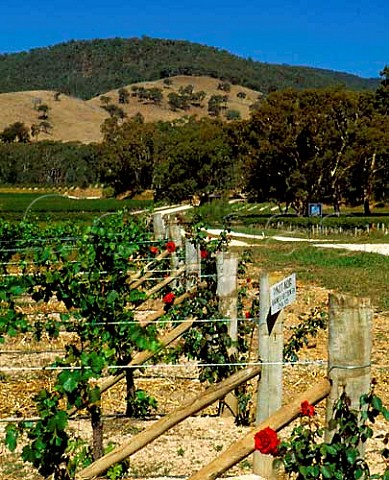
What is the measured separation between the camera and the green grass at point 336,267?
47.7ft

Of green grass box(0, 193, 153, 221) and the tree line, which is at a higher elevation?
the tree line

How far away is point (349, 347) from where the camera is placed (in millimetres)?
3311

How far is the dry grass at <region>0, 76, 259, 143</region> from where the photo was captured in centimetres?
14098

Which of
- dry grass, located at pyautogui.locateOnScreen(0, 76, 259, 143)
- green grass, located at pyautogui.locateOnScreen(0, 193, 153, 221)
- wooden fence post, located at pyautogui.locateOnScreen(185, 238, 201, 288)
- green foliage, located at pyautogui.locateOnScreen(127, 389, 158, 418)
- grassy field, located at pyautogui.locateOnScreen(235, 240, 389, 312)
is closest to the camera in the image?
green foliage, located at pyautogui.locateOnScreen(127, 389, 158, 418)

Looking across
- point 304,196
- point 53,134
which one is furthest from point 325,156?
point 53,134

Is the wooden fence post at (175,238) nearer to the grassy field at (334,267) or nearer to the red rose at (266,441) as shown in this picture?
the grassy field at (334,267)

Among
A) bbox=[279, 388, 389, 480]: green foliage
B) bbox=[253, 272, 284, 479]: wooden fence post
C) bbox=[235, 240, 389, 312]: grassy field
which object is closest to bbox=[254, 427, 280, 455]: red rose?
bbox=[279, 388, 389, 480]: green foliage

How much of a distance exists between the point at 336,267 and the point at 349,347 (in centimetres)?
1554

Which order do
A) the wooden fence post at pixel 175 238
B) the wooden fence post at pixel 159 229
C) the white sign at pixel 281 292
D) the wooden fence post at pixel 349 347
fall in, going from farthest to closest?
the wooden fence post at pixel 159 229 < the wooden fence post at pixel 175 238 < the white sign at pixel 281 292 < the wooden fence post at pixel 349 347

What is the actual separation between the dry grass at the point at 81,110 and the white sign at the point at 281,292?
131563 mm

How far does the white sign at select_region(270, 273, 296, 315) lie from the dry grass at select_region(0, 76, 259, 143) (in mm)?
131563

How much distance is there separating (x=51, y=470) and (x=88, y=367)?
1.75 ft

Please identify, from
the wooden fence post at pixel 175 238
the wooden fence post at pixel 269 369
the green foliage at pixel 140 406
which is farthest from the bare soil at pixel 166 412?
the wooden fence post at pixel 175 238

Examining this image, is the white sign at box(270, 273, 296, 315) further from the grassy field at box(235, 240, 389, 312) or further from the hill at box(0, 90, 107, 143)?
the hill at box(0, 90, 107, 143)
